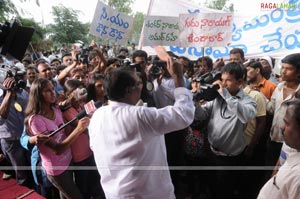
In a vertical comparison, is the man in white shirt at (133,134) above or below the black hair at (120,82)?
below

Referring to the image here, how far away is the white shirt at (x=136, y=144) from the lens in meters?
1.69

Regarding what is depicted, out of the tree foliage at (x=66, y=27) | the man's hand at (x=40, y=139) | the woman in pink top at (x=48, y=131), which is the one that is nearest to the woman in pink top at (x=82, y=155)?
the woman in pink top at (x=48, y=131)

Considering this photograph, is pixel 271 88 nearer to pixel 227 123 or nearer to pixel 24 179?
pixel 227 123

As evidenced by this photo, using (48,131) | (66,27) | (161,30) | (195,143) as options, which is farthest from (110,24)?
(66,27)

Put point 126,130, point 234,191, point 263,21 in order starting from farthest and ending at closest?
point 263,21 < point 234,191 < point 126,130

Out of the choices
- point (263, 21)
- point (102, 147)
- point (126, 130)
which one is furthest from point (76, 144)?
point (263, 21)

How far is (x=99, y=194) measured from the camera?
3.12m

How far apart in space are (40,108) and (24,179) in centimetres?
154

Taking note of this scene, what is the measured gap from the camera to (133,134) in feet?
5.60

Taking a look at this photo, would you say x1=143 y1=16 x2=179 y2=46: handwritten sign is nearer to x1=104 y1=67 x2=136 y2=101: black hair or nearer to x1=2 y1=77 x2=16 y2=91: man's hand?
x1=2 y1=77 x2=16 y2=91: man's hand

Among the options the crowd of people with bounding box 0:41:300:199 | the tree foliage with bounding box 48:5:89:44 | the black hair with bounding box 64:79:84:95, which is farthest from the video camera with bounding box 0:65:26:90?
the tree foliage with bounding box 48:5:89:44

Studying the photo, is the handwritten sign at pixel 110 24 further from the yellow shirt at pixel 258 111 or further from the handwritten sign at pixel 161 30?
the yellow shirt at pixel 258 111

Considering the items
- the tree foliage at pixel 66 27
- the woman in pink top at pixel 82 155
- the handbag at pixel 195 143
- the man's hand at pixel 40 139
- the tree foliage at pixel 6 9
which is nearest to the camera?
the man's hand at pixel 40 139

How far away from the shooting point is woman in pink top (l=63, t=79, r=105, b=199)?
112 inches
